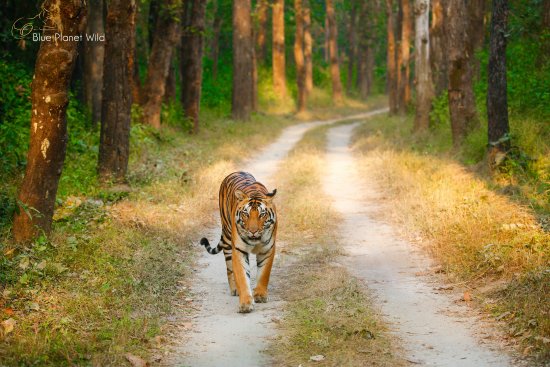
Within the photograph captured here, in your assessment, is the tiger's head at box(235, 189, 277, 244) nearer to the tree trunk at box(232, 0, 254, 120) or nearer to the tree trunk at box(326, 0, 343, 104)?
the tree trunk at box(232, 0, 254, 120)

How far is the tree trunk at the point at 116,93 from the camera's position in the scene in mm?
11883

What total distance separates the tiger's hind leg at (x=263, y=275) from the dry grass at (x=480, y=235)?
2213 mm

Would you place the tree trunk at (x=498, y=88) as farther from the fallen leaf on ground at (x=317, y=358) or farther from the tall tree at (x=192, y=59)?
the tall tree at (x=192, y=59)

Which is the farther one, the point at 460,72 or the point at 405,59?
the point at 405,59

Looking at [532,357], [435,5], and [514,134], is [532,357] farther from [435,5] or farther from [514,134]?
[435,5]

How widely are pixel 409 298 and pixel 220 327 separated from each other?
2.13 meters

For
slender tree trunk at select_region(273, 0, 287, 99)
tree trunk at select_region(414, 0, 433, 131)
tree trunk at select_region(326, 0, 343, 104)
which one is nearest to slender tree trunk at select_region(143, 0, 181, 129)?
tree trunk at select_region(414, 0, 433, 131)

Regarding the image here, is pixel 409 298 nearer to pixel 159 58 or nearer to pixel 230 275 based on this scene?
pixel 230 275

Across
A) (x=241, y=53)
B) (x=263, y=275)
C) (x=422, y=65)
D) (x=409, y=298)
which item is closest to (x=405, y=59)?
(x=241, y=53)

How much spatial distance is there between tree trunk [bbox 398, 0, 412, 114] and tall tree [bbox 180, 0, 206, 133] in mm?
10124

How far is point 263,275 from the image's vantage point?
7195 millimetres

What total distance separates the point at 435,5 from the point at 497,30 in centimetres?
1017

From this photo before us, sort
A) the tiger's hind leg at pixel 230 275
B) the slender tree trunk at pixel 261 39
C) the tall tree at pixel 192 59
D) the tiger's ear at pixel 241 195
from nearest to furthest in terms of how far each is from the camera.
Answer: the tiger's ear at pixel 241 195
the tiger's hind leg at pixel 230 275
the tall tree at pixel 192 59
the slender tree trunk at pixel 261 39

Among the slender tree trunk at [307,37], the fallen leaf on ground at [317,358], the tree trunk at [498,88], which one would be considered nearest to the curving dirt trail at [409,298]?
the fallen leaf on ground at [317,358]
